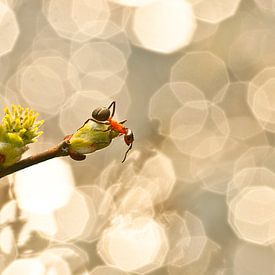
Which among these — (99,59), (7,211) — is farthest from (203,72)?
(7,211)

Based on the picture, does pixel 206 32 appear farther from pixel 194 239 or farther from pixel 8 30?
pixel 194 239

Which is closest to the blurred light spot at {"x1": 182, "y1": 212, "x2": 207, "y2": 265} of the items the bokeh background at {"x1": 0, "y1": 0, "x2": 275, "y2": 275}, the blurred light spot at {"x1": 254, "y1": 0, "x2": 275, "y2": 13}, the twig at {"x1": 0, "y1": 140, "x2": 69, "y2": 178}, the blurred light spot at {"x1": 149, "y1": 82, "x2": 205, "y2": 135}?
the bokeh background at {"x1": 0, "y1": 0, "x2": 275, "y2": 275}

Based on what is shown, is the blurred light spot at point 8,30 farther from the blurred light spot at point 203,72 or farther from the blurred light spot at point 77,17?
the blurred light spot at point 203,72

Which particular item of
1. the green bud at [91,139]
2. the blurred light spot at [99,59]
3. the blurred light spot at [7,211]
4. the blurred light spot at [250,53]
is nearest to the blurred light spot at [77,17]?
the blurred light spot at [99,59]

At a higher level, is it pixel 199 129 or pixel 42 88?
pixel 199 129

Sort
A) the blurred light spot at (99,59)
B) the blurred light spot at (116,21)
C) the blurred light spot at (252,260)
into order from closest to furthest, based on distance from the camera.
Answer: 1. the blurred light spot at (252,260)
2. the blurred light spot at (99,59)
3. the blurred light spot at (116,21)

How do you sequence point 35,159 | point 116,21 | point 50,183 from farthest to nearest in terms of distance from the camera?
point 116,21 → point 50,183 → point 35,159

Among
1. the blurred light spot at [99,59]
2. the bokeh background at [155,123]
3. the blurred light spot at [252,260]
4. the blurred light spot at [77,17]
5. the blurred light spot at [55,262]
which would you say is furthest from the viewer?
the blurred light spot at [77,17]
